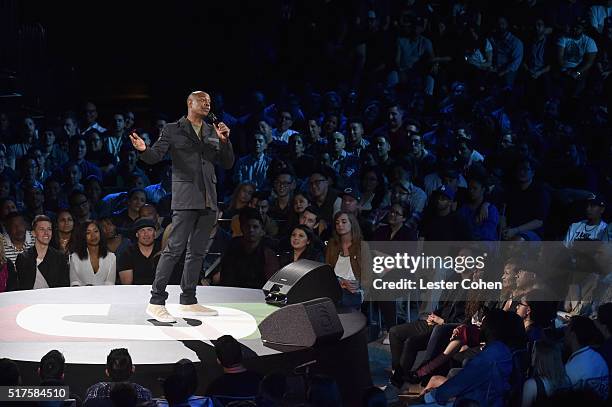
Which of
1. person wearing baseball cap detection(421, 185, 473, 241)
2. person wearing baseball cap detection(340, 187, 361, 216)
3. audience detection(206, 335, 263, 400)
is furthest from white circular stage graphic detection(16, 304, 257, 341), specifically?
person wearing baseball cap detection(421, 185, 473, 241)

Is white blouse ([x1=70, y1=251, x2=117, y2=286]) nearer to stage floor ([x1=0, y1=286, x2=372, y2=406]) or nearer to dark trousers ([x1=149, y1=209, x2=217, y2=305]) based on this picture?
stage floor ([x1=0, y1=286, x2=372, y2=406])

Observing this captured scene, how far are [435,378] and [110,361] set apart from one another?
160cm

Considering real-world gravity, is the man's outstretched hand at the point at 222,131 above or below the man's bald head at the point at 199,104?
→ below

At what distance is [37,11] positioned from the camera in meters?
9.03

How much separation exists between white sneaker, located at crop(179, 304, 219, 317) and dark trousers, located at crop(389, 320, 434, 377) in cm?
101

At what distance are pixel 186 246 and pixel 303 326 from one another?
0.90 m

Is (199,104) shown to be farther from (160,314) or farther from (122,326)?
(122,326)

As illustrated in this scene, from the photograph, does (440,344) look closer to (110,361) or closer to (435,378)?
(435,378)

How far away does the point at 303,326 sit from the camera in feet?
13.5

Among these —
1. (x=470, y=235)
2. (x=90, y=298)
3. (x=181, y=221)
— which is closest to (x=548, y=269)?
(x=470, y=235)

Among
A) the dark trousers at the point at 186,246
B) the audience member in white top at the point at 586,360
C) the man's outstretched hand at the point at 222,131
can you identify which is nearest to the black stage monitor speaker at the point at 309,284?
the dark trousers at the point at 186,246

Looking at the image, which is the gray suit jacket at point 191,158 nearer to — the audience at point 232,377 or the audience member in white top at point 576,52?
the audience at point 232,377

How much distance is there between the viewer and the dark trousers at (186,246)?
452 centimetres

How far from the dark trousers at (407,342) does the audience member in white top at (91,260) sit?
214 cm
